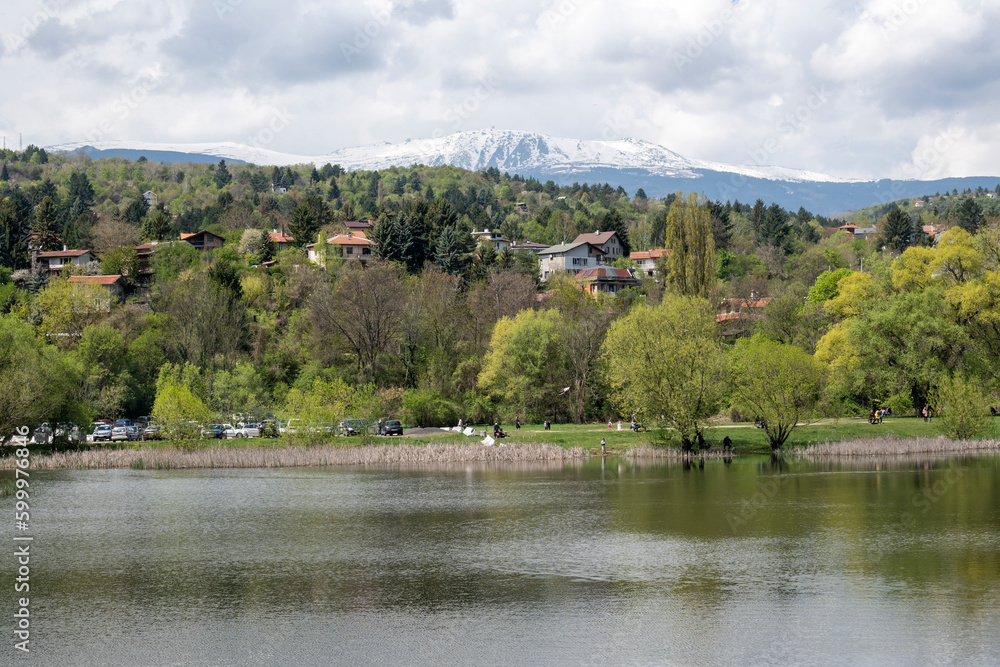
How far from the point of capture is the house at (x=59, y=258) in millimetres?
138275

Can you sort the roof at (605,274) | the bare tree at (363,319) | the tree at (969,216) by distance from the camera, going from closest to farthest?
the bare tree at (363,319) → the roof at (605,274) → the tree at (969,216)

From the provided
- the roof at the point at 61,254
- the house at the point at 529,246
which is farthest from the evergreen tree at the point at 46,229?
the house at the point at 529,246

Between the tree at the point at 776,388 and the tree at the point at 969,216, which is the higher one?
the tree at the point at 969,216

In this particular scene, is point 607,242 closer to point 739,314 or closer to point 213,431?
point 739,314

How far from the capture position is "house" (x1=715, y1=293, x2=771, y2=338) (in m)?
107

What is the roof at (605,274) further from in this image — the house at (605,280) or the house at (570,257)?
the house at (570,257)

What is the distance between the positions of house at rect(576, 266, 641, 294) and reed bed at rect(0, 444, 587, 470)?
7514cm

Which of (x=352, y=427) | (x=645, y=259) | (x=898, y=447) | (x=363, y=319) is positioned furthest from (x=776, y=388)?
(x=645, y=259)

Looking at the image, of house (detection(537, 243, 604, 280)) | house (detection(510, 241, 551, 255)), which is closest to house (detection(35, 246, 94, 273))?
house (detection(510, 241, 551, 255))

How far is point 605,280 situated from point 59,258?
283 feet

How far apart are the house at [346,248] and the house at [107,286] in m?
27.1

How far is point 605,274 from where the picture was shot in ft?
478

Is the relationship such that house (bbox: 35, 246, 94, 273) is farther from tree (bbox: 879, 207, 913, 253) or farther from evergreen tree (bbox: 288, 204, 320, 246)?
tree (bbox: 879, 207, 913, 253)

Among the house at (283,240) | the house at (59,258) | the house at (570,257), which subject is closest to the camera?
the house at (59,258)
